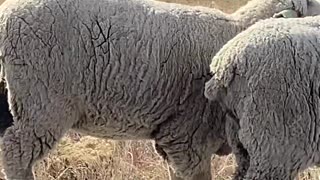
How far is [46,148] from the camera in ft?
17.2

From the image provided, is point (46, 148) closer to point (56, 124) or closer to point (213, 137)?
point (56, 124)

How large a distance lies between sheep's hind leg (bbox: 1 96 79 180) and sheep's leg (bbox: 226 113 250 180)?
→ 1002 mm

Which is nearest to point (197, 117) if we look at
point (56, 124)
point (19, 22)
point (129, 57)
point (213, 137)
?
point (213, 137)

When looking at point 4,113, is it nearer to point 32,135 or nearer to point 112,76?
point 32,135

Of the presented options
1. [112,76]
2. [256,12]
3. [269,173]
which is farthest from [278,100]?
[256,12]

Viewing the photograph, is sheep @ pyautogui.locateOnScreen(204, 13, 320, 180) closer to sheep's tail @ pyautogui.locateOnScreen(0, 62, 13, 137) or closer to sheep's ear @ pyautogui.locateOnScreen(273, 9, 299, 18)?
sheep's ear @ pyautogui.locateOnScreen(273, 9, 299, 18)

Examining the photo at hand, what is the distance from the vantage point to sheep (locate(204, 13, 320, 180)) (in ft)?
15.0

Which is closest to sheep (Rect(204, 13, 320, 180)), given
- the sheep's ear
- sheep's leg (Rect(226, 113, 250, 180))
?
sheep's leg (Rect(226, 113, 250, 180))

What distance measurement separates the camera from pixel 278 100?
4.57m

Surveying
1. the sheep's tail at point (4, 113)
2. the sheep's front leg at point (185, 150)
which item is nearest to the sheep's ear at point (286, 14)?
the sheep's front leg at point (185, 150)

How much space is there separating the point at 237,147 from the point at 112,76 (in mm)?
949

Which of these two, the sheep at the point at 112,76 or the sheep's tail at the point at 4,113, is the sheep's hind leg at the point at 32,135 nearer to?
the sheep at the point at 112,76

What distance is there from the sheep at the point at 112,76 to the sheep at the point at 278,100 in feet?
2.55

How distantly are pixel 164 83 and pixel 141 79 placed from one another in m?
0.16
